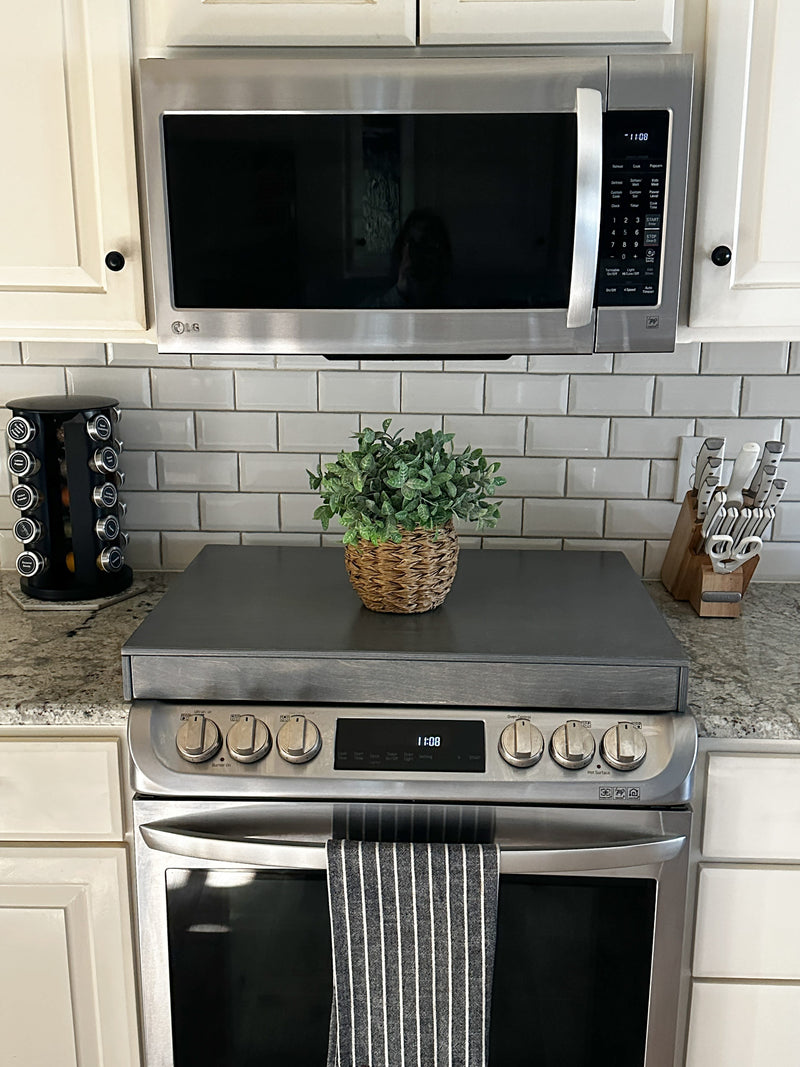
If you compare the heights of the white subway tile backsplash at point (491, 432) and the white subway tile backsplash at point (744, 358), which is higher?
the white subway tile backsplash at point (744, 358)

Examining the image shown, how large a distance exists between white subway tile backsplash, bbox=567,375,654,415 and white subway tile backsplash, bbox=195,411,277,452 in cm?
56

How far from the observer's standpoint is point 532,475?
1.87 m

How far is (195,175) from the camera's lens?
1.38 metres

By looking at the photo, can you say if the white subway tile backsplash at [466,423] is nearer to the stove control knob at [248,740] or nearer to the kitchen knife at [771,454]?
the kitchen knife at [771,454]

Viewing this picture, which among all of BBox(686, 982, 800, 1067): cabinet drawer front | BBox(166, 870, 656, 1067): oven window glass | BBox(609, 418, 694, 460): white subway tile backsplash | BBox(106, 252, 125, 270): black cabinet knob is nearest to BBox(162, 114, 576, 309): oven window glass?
BBox(106, 252, 125, 270): black cabinet knob

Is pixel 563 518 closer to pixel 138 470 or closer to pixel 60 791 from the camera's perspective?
pixel 138 470

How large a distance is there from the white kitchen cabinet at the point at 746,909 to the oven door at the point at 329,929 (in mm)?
83

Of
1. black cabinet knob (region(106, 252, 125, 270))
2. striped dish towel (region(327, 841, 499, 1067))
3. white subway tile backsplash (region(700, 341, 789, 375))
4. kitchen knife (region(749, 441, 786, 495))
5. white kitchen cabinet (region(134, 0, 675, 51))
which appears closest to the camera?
striped dish towel (region(327, 841, 499, 1067))

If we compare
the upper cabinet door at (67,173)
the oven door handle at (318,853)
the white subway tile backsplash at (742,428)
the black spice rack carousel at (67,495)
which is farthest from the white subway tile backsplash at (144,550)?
the white subway tile backsplash at (742,428)

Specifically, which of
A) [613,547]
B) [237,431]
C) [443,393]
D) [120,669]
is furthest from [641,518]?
[120,669]

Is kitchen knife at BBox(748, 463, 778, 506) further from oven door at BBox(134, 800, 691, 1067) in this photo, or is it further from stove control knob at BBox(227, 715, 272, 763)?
stove control knob at BBox(227, 715, 272, 763)

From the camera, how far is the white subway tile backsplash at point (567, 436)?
1.85 metres

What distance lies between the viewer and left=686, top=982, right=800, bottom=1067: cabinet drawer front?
4.72 ft

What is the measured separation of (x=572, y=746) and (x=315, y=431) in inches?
32.4
